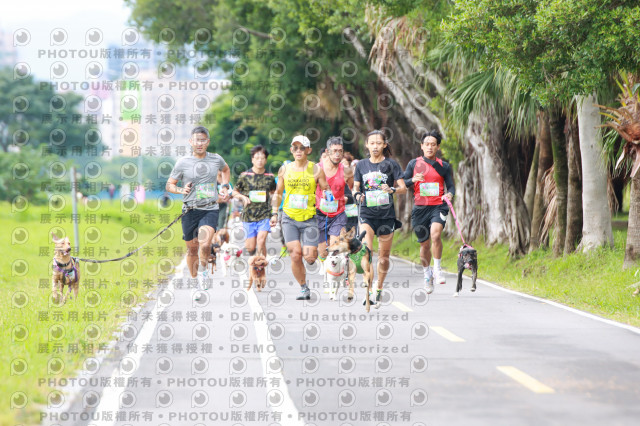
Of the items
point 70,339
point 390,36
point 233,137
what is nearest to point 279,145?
point 233,137

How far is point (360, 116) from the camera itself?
123 feet

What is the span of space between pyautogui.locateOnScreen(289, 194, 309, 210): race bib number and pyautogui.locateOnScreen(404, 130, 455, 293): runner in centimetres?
183

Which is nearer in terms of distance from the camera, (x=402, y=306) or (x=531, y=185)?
(x=402, y=306)

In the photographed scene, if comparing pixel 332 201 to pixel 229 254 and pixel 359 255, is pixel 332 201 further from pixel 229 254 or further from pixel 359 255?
pixel 229 254

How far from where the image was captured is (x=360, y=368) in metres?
8.71

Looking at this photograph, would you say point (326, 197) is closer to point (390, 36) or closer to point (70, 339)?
point (70, 339)

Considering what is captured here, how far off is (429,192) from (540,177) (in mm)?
8179

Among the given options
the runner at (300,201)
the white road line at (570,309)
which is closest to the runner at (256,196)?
the runner at (300,201)

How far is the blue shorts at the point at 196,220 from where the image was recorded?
14094 millimetres

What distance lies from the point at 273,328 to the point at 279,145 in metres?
39.8

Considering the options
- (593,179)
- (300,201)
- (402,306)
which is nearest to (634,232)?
(593,179)

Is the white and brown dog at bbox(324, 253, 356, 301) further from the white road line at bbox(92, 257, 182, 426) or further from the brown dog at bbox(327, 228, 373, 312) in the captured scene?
the white road line at bbox(92, 257, 182, 426)

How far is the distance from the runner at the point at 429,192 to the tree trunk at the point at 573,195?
4.74 m

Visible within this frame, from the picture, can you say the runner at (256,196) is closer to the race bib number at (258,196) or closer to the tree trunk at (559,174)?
the race bib number at (258,196)
